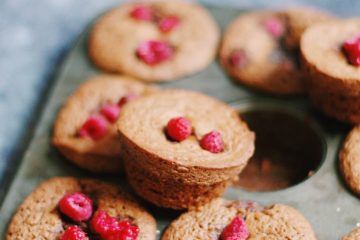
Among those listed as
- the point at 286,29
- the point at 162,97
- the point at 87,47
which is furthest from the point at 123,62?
the point at 286,29

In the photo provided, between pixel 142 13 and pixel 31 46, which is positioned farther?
pixel 31 46

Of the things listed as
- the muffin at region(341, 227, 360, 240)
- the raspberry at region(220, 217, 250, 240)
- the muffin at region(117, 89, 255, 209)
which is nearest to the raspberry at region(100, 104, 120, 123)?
the muffin at region(117, 89, 255, 209)

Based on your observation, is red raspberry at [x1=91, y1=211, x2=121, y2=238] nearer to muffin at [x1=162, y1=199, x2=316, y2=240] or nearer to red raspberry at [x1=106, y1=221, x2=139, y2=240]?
red raspberry at [x1=106, y1=221, x2=139, y2=240]

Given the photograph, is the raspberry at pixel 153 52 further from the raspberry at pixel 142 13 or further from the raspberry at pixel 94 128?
the raspberry at pixel 94 128

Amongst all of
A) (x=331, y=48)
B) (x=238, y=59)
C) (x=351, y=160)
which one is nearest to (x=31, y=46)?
(x=238, y=59)

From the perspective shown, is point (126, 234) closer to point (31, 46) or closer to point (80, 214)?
point (80, 214)

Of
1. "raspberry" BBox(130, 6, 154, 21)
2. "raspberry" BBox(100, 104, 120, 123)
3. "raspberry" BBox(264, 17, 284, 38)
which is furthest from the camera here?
"raspberry" BBox(130, 6, 154, 21)

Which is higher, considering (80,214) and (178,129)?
(178,129)

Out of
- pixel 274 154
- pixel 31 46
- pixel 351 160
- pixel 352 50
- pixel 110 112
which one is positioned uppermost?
pixel 352 50

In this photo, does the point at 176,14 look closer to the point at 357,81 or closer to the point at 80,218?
the point at 357,81
